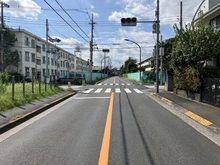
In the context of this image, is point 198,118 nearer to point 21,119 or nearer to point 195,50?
point 21,119

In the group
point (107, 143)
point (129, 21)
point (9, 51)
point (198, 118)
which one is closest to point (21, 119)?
point (107, 143)

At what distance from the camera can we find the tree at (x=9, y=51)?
43975 millimetres

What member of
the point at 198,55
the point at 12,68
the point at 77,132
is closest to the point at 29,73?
the point at 12,68

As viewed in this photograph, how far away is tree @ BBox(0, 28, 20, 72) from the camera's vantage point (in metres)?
44.0

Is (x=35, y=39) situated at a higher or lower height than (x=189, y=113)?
higher

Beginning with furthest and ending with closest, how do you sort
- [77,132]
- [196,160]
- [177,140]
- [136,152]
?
1. [77,132]
2. [177,140]
3. [136,152]
4. [196,160]

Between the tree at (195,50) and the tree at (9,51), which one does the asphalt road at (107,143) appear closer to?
the tree at (195,50)

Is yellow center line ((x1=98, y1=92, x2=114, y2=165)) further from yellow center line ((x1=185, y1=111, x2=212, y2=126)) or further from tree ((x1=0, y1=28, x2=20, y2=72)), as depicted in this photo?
tree ((x1=0, y1=28, x2=20, y2=72))

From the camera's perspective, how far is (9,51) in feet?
146

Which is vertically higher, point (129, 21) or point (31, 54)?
point (31, 54)

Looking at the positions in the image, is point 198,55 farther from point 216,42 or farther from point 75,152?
point 75,152

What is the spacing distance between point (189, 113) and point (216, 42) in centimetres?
646

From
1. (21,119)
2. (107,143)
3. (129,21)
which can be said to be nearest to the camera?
(107,143)

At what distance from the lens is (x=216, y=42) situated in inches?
551
